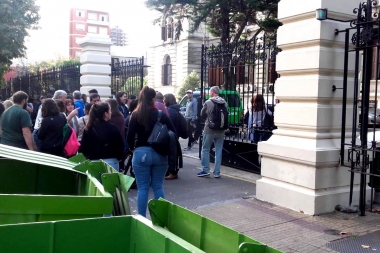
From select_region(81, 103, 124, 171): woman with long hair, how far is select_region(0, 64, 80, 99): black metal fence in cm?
1012

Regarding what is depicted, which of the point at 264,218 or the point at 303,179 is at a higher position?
the point at 303,179

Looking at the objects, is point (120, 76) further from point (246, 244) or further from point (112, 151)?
point (246, 244)

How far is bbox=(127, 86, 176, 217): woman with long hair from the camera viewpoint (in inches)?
216

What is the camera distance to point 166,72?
46.7 m

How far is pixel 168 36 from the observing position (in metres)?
45.1

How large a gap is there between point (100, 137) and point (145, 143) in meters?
0.67

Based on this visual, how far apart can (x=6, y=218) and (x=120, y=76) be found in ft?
39.4

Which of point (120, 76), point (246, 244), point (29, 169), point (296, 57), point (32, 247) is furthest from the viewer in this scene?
point (120, 76)

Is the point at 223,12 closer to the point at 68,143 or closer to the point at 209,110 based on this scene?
the point at 209,110

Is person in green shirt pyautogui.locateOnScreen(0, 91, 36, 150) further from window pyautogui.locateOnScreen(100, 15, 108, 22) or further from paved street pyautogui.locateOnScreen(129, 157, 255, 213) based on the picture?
window pyautogui.locateOnScreen(100, 15, 108, 22)

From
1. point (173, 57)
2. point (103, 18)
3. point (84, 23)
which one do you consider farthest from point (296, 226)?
point (103, 18)

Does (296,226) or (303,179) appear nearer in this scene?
(296,226)

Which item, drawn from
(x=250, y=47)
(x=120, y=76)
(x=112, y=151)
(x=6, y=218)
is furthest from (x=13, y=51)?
(x=6, y=218)

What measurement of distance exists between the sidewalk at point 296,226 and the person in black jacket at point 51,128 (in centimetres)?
235
